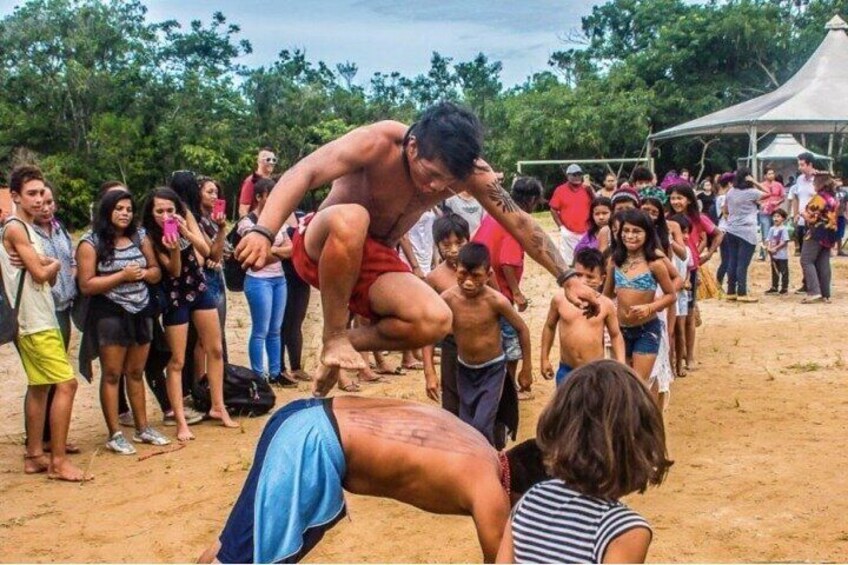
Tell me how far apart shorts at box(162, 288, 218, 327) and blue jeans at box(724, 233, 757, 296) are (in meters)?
8.23

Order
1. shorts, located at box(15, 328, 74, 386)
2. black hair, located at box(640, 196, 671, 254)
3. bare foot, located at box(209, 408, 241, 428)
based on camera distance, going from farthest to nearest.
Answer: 1. bare foot, located at box(209, 408, 241, 428)
2. black hair, located at box(640, 196, 671, 254)
3. shorts, located at box(15, 328, 74, 386)

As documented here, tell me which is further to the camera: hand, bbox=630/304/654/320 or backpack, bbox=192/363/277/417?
backpack, bbox=192/363/277/417

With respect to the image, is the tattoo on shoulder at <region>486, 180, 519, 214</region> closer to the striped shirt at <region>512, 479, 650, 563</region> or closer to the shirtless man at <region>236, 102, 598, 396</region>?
the shirtless man at <region>236, 102, 598, 396</region>

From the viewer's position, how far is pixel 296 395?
321 inches

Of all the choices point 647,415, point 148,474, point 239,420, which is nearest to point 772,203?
point 239,420

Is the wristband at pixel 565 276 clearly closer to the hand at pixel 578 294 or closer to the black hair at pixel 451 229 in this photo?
the hand at pixel 578 294

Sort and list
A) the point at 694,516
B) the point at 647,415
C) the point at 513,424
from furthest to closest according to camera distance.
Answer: the point at 513,424, the point at 694,516, the point at 647,415

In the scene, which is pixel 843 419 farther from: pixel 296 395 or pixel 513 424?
pixel 296 395

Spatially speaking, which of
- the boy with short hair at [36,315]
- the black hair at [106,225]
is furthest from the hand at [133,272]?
the boy with short hair at [36,315]

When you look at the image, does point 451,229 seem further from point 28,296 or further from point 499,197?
point 28,296

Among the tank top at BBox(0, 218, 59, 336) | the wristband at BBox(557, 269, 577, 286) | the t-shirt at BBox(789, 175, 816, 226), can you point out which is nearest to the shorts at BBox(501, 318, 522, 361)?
the wristband at BBox(557, 269, 577, 286)

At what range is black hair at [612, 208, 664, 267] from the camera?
20.4ft

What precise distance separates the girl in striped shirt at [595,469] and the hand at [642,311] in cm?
356

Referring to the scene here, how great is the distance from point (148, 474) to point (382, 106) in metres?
41.9
